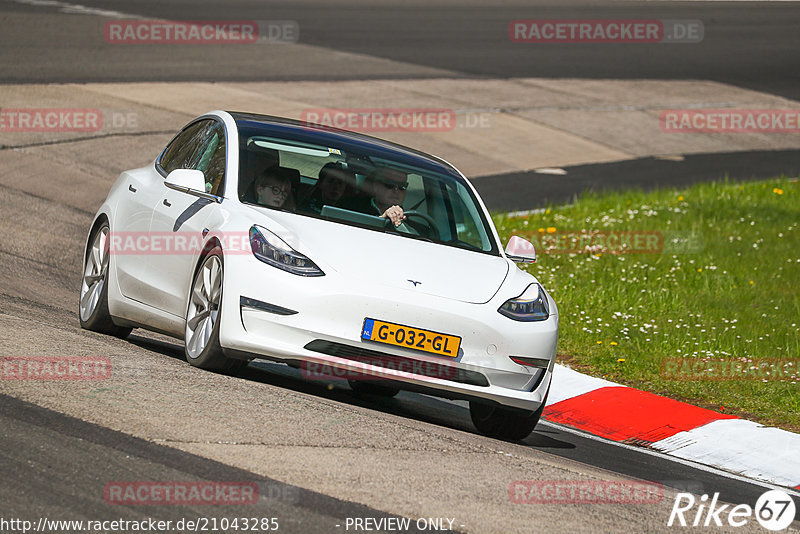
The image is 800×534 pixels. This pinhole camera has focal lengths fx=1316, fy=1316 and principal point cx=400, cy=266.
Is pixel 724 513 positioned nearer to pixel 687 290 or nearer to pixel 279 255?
pixel 279 255

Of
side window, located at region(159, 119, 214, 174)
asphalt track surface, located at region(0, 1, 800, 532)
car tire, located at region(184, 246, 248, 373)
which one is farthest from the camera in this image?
side window, located at region(159, 119, 214, 174)

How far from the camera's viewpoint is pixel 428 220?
27.4 ft

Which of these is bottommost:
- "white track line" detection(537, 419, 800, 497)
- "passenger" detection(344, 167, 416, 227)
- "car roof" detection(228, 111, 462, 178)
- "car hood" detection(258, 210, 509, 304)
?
"white track line" detection(537, 419, 800, 497)

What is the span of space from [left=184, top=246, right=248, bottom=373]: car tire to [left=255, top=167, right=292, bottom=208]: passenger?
0.56 metres

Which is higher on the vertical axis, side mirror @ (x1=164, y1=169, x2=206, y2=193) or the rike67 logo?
A: side mirror @ (x1=164, y1=169, x2=206, y2=193)

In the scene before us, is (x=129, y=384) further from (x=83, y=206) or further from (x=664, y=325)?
(x=83, y=206)

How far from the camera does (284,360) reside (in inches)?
282

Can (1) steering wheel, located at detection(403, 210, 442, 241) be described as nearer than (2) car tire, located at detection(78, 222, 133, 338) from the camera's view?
Yes

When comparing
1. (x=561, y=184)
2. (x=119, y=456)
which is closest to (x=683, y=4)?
(x=561, y=184)

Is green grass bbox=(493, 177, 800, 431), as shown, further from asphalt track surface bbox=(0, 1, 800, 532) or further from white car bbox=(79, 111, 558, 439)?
white car bbox=(79, 111, 558, 439)

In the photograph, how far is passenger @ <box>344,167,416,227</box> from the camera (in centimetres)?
819

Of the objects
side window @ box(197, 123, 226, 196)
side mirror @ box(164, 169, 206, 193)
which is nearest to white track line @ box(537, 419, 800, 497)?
side window @ box(197, 123, 226, 196)

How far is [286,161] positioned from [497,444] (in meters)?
2.32

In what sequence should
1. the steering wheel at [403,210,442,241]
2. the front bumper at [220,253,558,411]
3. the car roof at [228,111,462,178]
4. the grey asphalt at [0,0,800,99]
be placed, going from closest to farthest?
the front bumper at [220,253,558,411]
the steering wheel at [403,210,442,241]
the car roof at [228,111,462,178]
the grey asphalt at [0,0,800,99]
